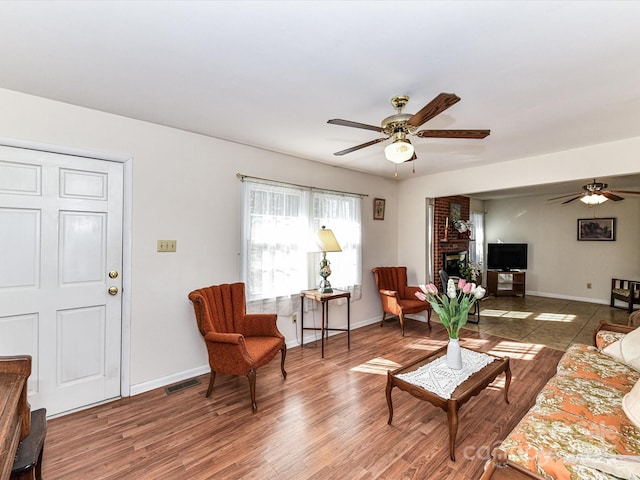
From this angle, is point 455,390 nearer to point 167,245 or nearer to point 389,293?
point 389,293

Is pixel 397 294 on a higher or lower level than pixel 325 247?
lower

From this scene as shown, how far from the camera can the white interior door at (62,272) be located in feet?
7.15

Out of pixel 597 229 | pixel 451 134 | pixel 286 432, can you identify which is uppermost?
pixel 451 134

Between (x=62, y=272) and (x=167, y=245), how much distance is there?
30.4 inches

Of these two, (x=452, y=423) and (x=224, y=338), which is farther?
(x=224, y=338)

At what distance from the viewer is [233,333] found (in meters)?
2.75

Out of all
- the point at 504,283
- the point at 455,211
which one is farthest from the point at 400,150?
the point at 504,283

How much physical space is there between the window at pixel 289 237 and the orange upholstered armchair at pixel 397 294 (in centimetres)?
50

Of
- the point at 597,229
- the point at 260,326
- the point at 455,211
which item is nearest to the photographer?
the point at 260,326

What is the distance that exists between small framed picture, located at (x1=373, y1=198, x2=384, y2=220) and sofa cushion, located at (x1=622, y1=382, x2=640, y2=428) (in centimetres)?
355

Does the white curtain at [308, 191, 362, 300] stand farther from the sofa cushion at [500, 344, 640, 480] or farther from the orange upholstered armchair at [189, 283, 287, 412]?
the sofa cushion at [500, 344, 640, 480]

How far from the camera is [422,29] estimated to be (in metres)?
1.49

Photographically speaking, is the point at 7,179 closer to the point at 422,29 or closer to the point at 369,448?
the point at 422,29

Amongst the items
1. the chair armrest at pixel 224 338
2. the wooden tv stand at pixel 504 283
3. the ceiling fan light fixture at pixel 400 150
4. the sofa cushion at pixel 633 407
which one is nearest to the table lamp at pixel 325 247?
the chair armrest at pixel 224 338
